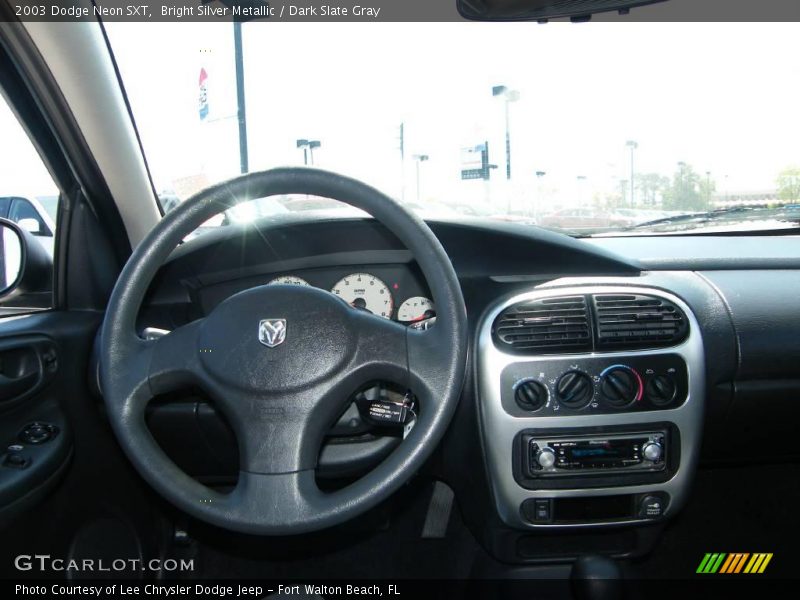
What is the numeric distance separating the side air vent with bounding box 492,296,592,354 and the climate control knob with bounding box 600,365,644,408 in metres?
0.10

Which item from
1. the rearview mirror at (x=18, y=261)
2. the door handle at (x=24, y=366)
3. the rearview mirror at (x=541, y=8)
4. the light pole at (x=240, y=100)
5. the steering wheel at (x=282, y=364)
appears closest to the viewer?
the steering wheel at (x=282, y=364)

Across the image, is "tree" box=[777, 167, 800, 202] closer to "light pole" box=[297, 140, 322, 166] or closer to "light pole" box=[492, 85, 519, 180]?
"light pole" box=[492, 85, 519, 180]

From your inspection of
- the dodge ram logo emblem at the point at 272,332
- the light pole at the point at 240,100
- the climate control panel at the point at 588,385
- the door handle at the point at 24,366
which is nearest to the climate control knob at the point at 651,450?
the climate control panel at the point at 588,385

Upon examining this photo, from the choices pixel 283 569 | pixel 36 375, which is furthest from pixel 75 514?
pixel 283 569

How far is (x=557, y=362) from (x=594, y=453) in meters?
0.31

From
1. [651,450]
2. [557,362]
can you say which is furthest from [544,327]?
[651,450]

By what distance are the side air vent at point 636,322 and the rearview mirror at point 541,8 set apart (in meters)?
0.81

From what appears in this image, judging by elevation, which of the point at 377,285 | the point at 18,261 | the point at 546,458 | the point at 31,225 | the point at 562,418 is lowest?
the point at 546,458

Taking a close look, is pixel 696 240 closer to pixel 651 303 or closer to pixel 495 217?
pixel 651 303

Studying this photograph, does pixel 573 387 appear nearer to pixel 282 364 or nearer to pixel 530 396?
pixel 530 396

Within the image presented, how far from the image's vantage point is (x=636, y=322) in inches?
80.5

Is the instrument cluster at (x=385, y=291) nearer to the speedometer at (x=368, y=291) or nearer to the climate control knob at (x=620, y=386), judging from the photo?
the speedometer at (x=368, y=291)

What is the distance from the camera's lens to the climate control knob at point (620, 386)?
2004 millimetres

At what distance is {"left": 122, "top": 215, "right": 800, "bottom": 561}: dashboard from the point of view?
78.9 inches
